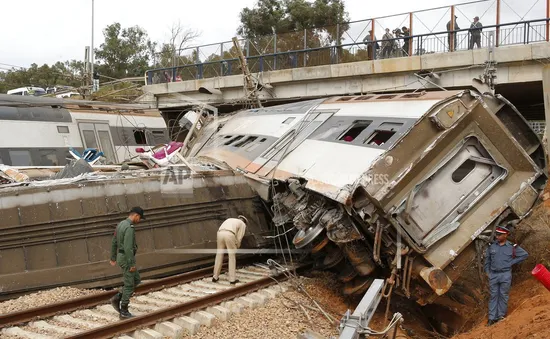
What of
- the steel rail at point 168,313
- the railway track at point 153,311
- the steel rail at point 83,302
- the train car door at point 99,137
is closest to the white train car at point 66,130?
the train car door at point 99,137

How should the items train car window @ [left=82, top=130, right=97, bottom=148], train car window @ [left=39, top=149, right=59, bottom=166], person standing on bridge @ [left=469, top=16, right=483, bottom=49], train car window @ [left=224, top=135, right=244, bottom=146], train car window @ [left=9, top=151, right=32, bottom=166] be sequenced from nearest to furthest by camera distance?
train car window @ [left=224, top=135, right=244, bottom=146], train car window @ [left=9, top=151, right=32, bottom=166], train car window @ [left=39, top=149, right=59, bottom=166], person standing on bridge @ [left=469, top=16, right=483, bottom=49], train car window @ [left=82, top=130, right=97, bottom=148]

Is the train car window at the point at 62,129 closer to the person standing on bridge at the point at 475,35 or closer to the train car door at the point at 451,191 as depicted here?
the train car door at the point at 451,191

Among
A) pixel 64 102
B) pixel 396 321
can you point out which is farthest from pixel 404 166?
pixel 64 102

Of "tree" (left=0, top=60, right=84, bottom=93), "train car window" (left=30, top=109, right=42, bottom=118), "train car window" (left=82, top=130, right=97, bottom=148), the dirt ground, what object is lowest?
the dirt ground

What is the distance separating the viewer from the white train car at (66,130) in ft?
48.5

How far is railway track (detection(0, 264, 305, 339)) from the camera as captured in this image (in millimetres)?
6641

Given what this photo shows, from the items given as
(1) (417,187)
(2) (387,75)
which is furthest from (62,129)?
(1) (417,187)

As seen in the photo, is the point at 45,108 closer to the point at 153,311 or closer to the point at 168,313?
the point at 153,311

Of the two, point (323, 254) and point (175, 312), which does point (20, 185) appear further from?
point (323, 254)

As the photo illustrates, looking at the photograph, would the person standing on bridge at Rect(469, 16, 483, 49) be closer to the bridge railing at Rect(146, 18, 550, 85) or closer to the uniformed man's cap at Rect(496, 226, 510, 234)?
the bridge railing at Rect(146, 18, 550, 85)

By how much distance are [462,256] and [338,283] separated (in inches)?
97.3

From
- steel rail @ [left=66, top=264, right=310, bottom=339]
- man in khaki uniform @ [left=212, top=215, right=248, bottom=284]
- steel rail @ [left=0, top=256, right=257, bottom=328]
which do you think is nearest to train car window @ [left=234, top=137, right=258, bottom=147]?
man in khaki uniform @ [left=212, top=215, right=248, bottom=284]

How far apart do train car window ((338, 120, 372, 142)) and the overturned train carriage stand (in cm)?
2

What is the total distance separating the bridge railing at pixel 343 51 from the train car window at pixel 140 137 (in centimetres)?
702
